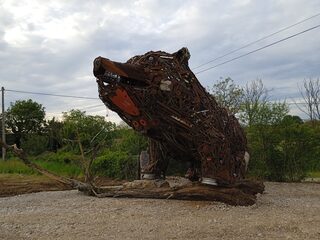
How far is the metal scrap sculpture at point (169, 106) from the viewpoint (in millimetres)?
7824

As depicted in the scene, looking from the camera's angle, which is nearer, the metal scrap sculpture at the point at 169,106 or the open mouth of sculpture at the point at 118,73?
the open mouth of sculpture at the point at 118,73

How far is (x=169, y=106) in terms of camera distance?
7914mm

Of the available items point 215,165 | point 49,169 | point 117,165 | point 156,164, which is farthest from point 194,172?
point 49,169

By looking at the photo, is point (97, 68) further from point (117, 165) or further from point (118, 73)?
point (117, 165)

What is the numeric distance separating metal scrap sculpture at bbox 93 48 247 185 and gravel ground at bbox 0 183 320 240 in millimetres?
890

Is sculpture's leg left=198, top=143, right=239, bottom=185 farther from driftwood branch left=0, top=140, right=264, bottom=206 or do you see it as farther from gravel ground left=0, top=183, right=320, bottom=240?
gravel ground left=0, top=183, right=320, bottom=240

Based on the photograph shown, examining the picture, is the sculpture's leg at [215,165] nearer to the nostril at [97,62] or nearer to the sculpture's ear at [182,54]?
the sculpture's ear at [182,54]

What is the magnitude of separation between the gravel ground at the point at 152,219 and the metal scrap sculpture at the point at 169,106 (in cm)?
89

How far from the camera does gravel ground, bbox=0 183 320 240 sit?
17.9 feet

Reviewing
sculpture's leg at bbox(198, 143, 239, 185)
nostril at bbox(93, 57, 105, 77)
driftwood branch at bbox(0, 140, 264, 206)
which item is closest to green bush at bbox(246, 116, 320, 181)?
driftwood branch at bbox(0, 140, 264, 206)

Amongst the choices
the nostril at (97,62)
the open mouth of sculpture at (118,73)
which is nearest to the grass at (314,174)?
the open mouth of sculpture at (118,73)

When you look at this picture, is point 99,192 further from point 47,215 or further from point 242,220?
point 242,220

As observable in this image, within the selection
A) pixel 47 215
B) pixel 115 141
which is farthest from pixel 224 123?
pixel 115 141

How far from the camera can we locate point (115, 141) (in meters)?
17.8
